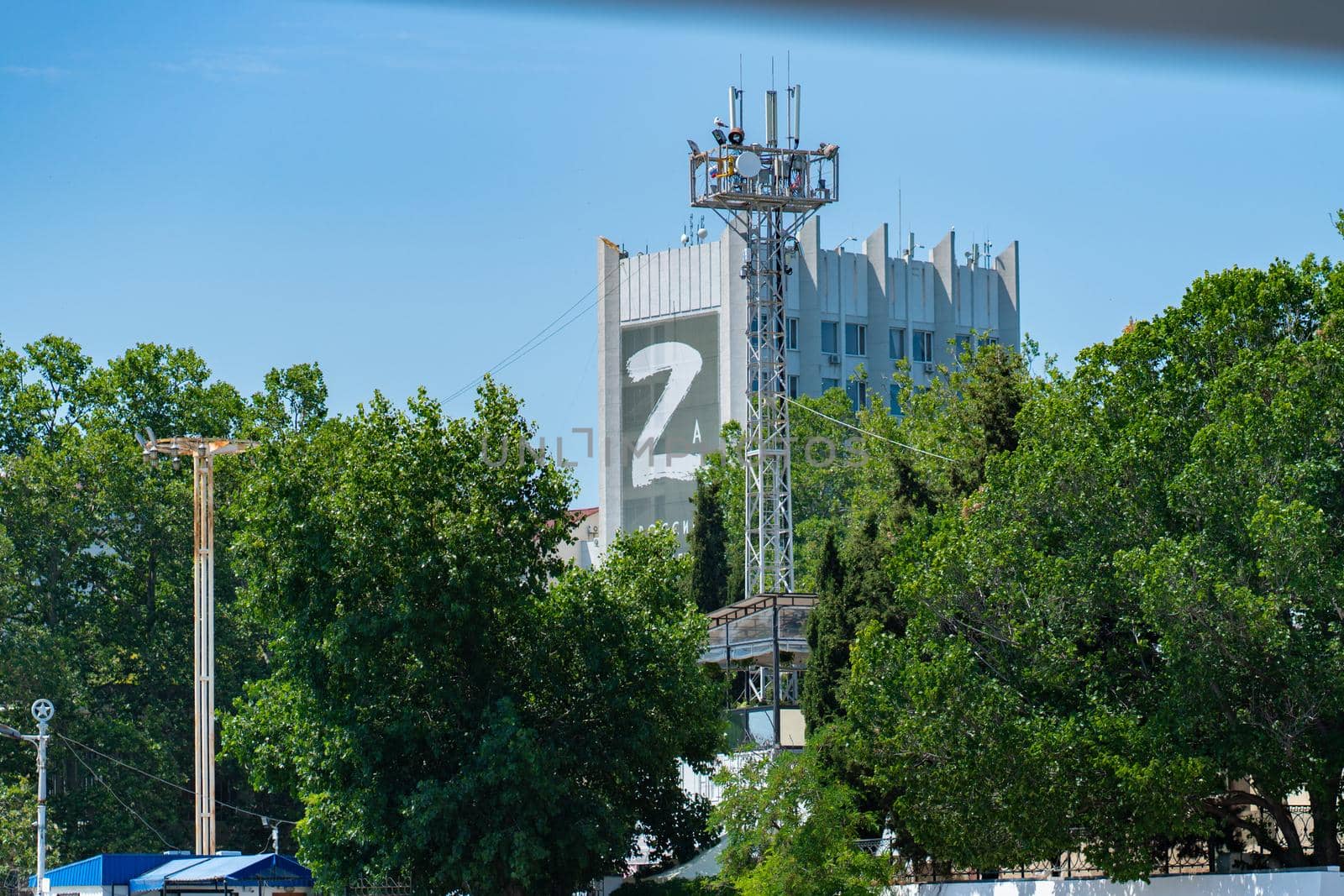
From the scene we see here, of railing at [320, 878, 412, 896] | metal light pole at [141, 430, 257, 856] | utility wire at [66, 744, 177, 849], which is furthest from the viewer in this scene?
utility wire at [66, 744, 177, 849]

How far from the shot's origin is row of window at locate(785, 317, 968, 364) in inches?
3083

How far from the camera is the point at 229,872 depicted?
2856cm

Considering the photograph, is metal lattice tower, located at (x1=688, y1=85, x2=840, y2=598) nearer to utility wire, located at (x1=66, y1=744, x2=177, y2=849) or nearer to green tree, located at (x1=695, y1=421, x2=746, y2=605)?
green tree, located at (x1=695, y1=421, x2=746, y2=605)

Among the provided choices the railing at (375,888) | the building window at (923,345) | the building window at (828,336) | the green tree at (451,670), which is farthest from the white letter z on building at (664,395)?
the green tree at (451,670)

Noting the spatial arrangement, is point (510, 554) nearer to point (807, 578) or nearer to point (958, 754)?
point (958, 754)

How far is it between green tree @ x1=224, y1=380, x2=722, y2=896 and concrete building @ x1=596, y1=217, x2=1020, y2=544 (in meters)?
46.0

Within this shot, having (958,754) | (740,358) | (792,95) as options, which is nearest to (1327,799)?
(958,754)

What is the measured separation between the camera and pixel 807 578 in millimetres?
46906

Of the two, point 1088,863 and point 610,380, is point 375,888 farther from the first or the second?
point 610,380

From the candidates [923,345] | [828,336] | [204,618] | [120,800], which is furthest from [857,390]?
[204,618]

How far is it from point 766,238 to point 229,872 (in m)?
26.3

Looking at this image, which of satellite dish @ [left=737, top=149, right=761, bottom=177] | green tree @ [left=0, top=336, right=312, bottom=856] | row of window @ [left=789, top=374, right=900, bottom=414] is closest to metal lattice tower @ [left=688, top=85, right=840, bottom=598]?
satellite dish @ [left=737, top=149, right=761, bottom=177]

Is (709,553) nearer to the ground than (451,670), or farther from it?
farther from it

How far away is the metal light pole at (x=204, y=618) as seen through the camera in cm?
3578
